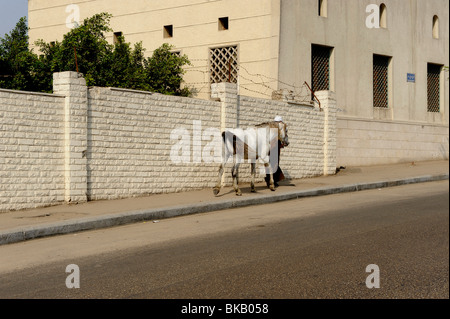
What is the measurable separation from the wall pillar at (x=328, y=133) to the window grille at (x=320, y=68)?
1.56 m

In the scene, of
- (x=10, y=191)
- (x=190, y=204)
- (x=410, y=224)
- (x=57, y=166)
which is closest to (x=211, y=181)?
(x=190, y=204)

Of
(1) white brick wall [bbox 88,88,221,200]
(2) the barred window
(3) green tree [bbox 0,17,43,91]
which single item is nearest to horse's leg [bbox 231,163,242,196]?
(1) white brick wall [bbox 88,88,221,200]

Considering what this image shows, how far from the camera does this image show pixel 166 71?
810 inches

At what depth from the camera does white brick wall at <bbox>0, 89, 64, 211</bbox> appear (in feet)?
38.7

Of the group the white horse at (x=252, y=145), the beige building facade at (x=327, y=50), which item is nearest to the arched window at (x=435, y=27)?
the beige building facade at (x=327, y=50)

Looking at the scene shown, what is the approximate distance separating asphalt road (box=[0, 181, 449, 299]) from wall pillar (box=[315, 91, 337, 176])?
8215 millimetres

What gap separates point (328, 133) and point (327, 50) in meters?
3.82

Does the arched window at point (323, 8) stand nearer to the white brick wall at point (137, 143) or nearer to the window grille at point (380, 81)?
the window grille at point (380, 81)

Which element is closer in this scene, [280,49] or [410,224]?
[410,224]

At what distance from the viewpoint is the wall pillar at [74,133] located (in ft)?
42.0

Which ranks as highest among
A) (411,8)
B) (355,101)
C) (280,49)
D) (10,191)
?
(411,8)

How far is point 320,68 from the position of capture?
21.7 metres
